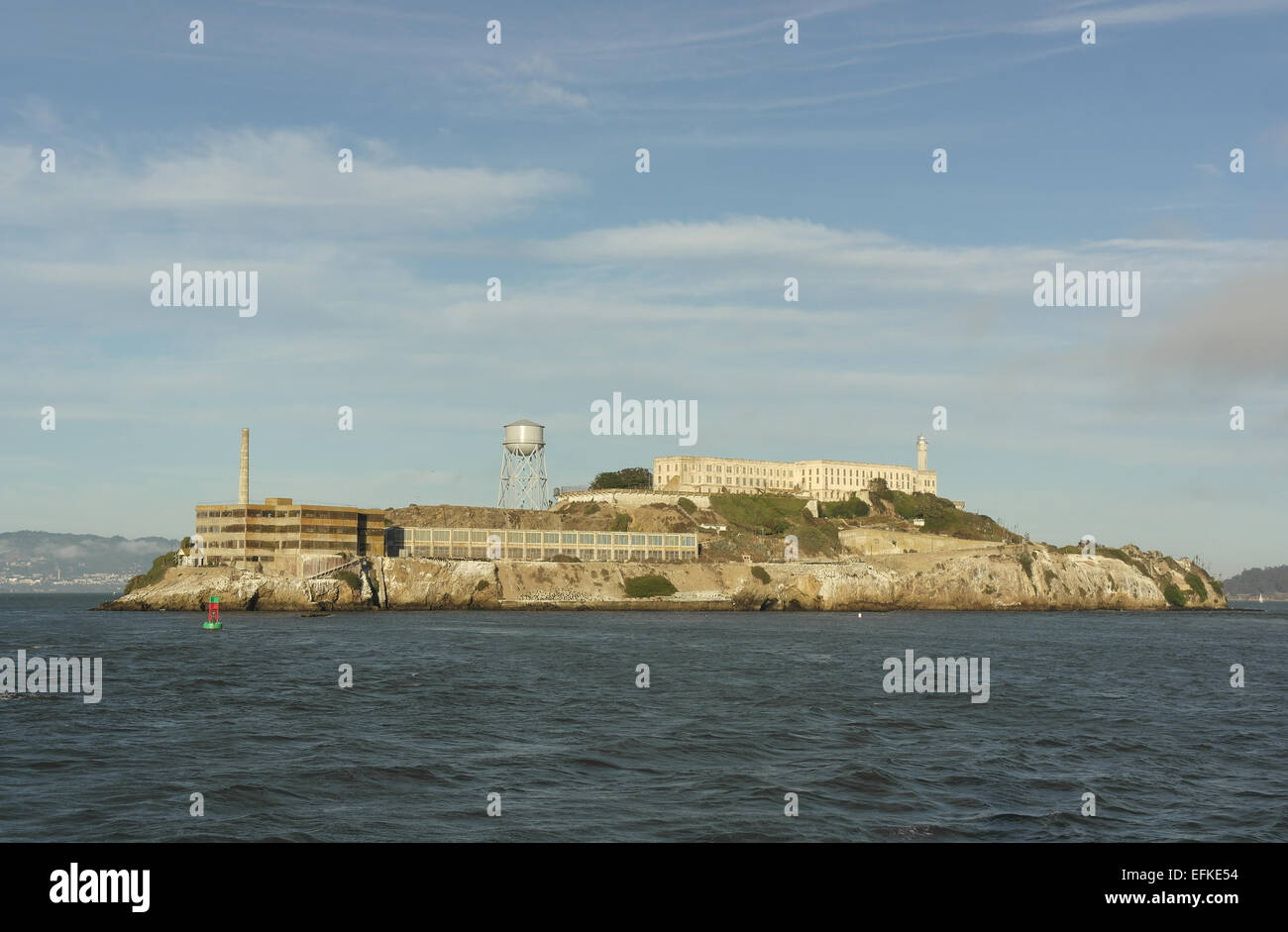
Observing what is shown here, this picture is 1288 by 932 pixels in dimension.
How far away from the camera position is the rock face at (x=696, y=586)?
148250 millimetres

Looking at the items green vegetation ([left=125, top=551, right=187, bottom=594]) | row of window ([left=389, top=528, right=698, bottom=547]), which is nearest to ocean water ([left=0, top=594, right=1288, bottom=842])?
green vegetation ([left=125, top=551, right=187, bottom=594])

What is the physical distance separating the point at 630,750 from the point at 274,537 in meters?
125

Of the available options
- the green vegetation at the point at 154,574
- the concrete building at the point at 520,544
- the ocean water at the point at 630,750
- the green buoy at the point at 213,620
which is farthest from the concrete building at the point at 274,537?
the ocean water at the point at 630,750

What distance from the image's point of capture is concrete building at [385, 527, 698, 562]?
17438 cm

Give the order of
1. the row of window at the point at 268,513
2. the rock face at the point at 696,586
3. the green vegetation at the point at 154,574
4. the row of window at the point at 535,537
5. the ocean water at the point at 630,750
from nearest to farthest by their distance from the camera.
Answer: the ocean water at the point at 630,750 → the rock face at the point at 696,586 → the row of window at the point at 268,513 → the green vegetation at the point at 154,574 → the row of window at the point at 535,537

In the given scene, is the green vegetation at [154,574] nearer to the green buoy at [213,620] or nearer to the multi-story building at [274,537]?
the multi-story building at [274,537]

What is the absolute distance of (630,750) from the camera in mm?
37000

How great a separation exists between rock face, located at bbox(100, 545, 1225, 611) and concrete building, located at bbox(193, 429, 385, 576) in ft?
10.7

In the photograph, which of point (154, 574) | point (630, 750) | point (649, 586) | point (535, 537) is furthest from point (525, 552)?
point (630, 750)

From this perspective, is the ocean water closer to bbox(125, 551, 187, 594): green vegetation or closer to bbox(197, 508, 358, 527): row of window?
bbox(197, 508, 358, 527): row of window

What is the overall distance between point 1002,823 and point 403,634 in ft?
252

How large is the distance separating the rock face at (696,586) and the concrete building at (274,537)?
129 inches

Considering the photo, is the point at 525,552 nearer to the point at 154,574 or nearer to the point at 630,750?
the point at 154,574
